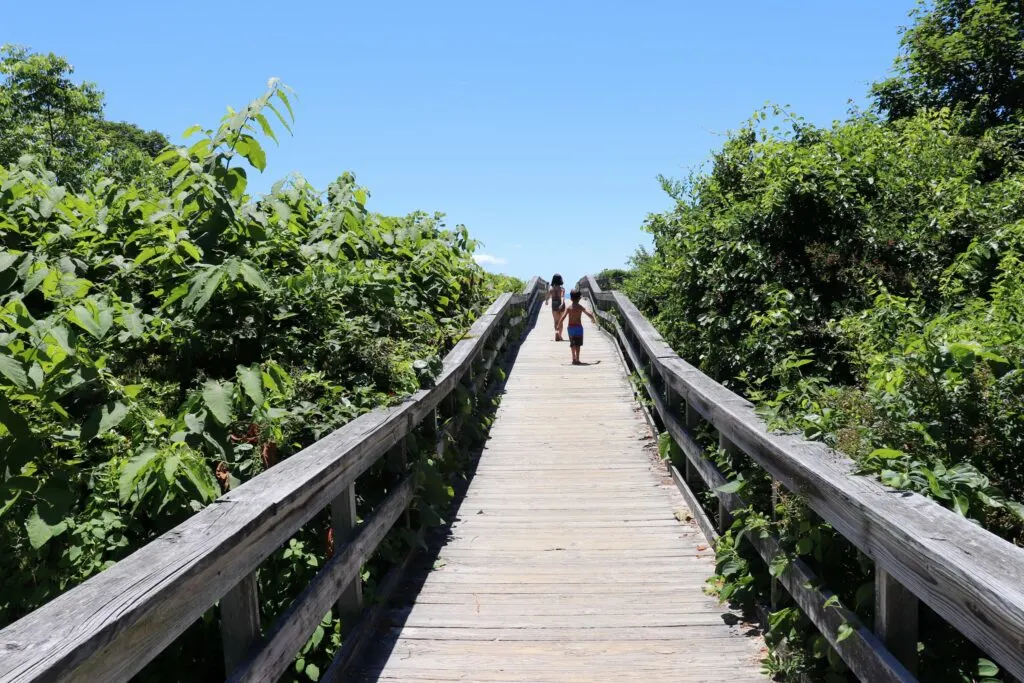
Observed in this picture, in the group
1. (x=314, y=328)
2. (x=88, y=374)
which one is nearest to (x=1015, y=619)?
(x=88, y=374)

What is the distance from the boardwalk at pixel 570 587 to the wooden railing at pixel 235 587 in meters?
0.38

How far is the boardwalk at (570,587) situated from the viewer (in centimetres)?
359

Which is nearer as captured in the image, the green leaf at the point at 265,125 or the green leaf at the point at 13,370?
the green leaf at the point at 13,370

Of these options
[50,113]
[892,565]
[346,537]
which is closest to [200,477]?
[346,537]

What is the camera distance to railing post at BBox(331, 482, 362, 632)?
11.5 feet

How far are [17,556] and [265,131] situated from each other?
8.03 ft

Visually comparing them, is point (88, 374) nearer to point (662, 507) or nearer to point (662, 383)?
point (662, 507)

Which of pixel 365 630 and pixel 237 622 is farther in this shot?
pixel 365 630

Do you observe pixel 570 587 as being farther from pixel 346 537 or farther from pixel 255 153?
pixel 255 153

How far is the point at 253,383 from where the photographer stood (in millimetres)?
3270

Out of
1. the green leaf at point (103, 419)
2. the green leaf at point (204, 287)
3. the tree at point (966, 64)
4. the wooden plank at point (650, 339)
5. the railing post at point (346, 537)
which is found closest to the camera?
the green leaf at point (103, 419)

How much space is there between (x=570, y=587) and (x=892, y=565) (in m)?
2.41

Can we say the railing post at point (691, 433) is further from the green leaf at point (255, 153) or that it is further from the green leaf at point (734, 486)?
the green leaf at point (255, 153)

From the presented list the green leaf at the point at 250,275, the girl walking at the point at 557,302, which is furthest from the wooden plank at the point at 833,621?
the girl walking at the point at 557,302
